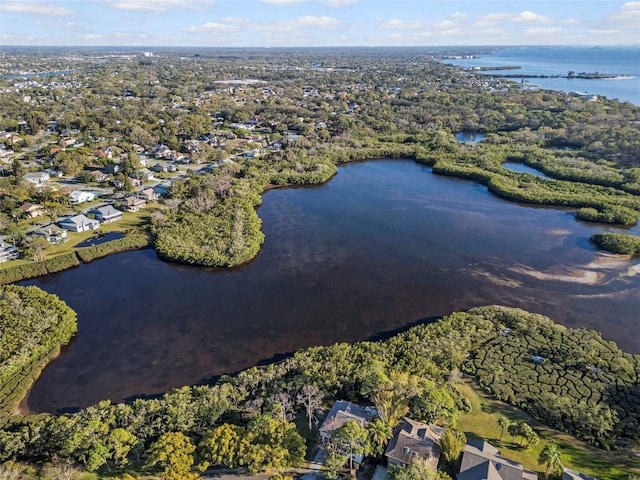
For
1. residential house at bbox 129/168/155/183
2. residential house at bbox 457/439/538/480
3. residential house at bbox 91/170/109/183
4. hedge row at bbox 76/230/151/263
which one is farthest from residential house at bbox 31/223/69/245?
residential house at bbox 457/439/538/480

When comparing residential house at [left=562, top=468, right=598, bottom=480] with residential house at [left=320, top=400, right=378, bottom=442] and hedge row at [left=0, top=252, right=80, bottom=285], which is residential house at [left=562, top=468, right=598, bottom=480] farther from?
hedge row at [left=0, top=252, right=80, bottom=285]

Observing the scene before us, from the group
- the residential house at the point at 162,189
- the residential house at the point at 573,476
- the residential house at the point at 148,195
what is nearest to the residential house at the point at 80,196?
the residential house at the point at 148,195

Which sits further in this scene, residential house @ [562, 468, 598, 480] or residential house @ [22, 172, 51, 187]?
residential house @ [22, 172, 51, 187]

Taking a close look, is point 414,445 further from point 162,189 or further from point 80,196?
point 80,196

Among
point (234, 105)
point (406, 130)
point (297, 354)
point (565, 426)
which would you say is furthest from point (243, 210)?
point (234, 105)

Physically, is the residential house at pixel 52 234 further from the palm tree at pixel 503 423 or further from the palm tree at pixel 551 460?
the palm tree at pixel 551 460

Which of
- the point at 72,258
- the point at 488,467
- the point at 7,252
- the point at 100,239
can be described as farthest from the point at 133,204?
the point at 488,467
